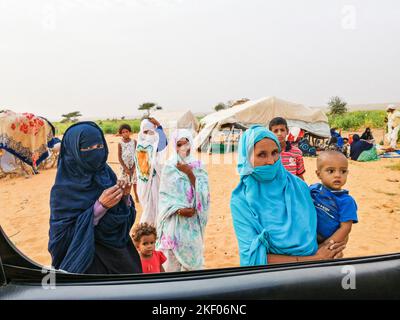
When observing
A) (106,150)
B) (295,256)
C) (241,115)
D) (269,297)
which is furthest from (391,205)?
(241,115)

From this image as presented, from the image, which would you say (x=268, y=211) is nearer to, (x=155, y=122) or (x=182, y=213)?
(x=182, y=213)

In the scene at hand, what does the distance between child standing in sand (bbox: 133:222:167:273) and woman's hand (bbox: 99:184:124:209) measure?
19.5 inches

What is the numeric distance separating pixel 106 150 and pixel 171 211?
89 cm

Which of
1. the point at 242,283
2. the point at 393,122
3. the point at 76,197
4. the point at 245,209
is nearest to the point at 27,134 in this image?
the point at 76,197

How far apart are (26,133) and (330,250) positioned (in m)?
1.87

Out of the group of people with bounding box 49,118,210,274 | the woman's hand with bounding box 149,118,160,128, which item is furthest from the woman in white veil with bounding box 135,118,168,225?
the group of people with bounding box 49,118,210,274

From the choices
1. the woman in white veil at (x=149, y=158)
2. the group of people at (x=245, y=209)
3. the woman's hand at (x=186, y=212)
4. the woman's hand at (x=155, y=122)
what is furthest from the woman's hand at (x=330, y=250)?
the woman's hand at (x=155, y=122)

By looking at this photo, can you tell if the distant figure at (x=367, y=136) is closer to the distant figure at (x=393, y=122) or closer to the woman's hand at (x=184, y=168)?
the distant figure at (x=393, y=122)

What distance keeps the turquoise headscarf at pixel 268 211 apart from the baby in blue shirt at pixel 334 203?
1.8 inches

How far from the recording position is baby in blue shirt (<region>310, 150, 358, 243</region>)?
152 centimetres

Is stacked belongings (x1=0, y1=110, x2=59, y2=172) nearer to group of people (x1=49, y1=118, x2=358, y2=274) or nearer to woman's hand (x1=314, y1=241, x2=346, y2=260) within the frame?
group of people (x1=49, y1=118, x2=358, y2=274)

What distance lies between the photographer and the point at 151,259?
2035 mm

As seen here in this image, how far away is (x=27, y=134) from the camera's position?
2.20m
